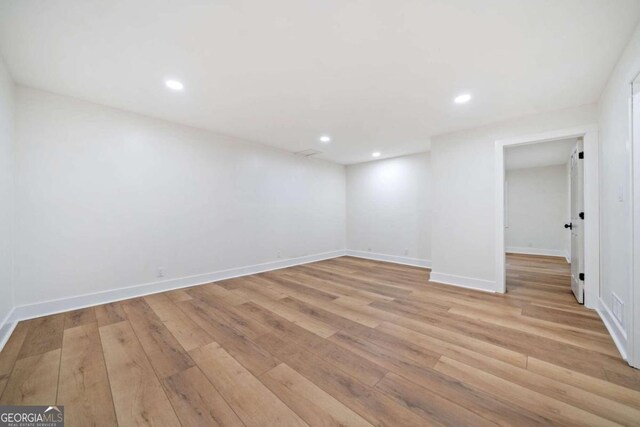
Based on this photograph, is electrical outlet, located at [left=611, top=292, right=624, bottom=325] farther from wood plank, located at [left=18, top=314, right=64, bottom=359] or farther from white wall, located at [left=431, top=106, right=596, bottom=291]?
wood plank, located at [left=18, top=314, right=64, bottom=359]

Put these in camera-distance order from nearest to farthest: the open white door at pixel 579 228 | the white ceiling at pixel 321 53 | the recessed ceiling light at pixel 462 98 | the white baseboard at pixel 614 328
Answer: the white ceiling at pixel 321 53, the white baseboard at pixel 614 328, the recessed ceiling light at pixel 462 98, the open white door at pixel 579 228

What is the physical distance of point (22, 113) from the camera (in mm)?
2482

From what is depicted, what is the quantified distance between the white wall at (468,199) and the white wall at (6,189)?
16.8 ft

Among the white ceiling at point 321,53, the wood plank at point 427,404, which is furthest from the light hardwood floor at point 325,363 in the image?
the white ceiling at point 321,53

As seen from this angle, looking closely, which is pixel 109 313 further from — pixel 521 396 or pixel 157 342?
pixel 521 396

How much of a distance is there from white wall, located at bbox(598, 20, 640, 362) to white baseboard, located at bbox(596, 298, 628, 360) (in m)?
0.02

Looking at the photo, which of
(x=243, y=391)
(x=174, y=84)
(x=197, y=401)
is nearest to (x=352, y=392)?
(x=243, y=391)

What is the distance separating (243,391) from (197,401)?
265mm

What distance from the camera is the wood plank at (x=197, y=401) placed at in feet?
4.18

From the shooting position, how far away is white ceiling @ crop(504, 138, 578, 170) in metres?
4.19

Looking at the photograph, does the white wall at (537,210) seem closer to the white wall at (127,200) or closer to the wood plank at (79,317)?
the white wall at (127,200)

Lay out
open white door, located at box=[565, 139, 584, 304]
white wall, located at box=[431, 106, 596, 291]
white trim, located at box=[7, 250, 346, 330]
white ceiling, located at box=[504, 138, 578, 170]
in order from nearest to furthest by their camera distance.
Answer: white trim, located at box=[7, 250, 346, 330]
open white door, located at box=[565, 139, 584, 304]
white wall, located at box=[431, 106, 596, 291]
white ceiling, located at box=[504, 138, 578, 170]

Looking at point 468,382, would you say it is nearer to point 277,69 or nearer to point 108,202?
point 277,69

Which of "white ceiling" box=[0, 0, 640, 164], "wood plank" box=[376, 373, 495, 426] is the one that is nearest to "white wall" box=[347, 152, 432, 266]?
"white ceiling" box=[0, 0, 640, 164]
